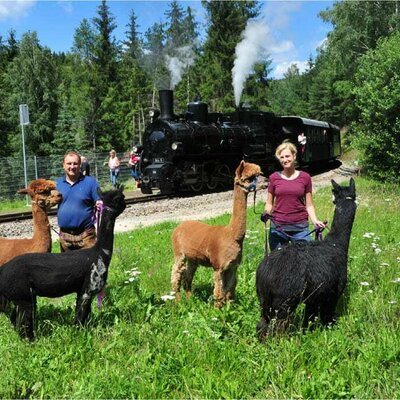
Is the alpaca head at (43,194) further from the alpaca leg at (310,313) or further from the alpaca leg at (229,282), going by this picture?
the alpaca leg at (310,313)

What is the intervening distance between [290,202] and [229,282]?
1.13 metres

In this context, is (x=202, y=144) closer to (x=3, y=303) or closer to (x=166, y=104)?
(x=166, y=104)

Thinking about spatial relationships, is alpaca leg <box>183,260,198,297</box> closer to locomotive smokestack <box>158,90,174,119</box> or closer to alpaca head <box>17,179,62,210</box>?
alpaca head <box>17,179,62,210</box>

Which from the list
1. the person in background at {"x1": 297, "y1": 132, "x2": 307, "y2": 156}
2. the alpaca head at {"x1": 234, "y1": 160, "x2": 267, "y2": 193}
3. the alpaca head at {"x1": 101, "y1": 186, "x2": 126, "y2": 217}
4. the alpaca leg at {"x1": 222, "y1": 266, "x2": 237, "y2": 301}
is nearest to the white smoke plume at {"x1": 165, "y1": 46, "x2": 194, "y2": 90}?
the person in background at {"x1": 297, "y1": 132, "x2": 307, "y2": 156}

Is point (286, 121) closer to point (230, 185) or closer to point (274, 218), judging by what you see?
point (230, 185)

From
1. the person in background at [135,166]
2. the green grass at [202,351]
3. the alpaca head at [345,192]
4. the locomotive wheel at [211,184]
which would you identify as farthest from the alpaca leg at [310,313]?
the locomotive wheel at [211,184]

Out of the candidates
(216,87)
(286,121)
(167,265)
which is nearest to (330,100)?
(216,87)

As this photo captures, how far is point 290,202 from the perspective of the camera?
4.89 metres

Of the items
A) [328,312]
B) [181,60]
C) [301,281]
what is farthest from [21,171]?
[181,60]

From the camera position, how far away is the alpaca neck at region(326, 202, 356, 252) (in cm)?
441

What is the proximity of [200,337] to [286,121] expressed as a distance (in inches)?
699

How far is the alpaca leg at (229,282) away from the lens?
4887mm

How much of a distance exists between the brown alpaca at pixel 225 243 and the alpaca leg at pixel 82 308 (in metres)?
1.20

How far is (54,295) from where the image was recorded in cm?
413
